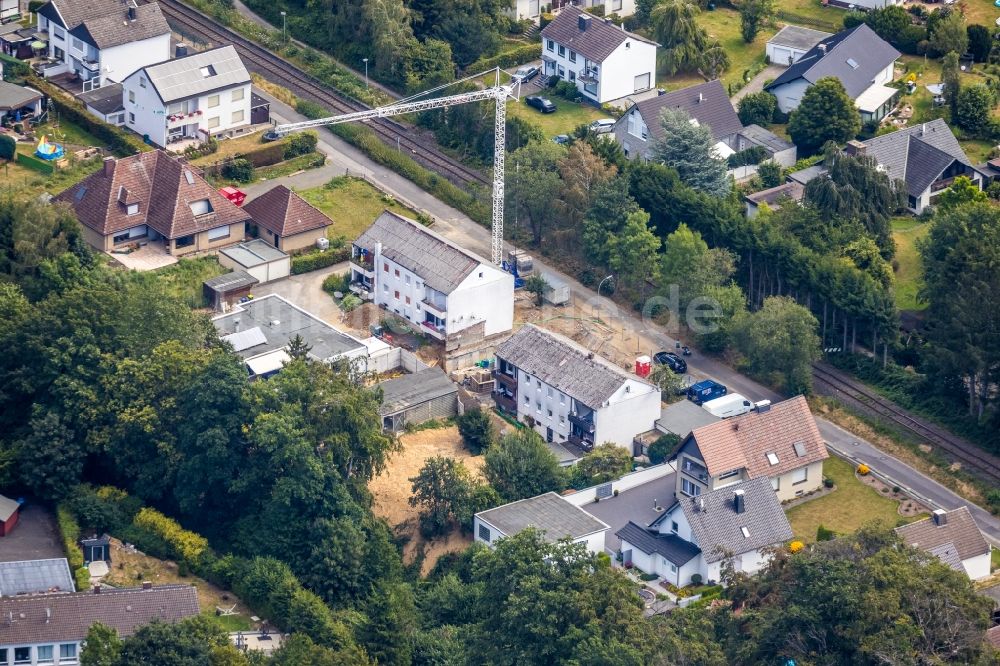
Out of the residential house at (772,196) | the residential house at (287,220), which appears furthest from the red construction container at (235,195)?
the residential house at (772,196)

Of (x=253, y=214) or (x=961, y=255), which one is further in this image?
(x=253, y=214)

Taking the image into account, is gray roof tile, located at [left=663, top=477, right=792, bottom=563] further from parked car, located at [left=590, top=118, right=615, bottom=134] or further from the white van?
parked car, located at [left=590, top=118, right=615, bottom=134]

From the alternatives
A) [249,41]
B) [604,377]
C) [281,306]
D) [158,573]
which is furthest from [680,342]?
[249,41]

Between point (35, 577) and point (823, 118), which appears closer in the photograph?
point (35, 577)

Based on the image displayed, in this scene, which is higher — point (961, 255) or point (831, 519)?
point (961, 255)

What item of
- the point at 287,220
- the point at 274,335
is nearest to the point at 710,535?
the point at 274,335

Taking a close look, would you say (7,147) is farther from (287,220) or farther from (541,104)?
(541,104)

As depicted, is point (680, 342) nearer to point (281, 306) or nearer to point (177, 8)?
point (281, 306)

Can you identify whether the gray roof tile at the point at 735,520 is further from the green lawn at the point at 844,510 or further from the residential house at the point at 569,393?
the residential house at the point at 569,393
